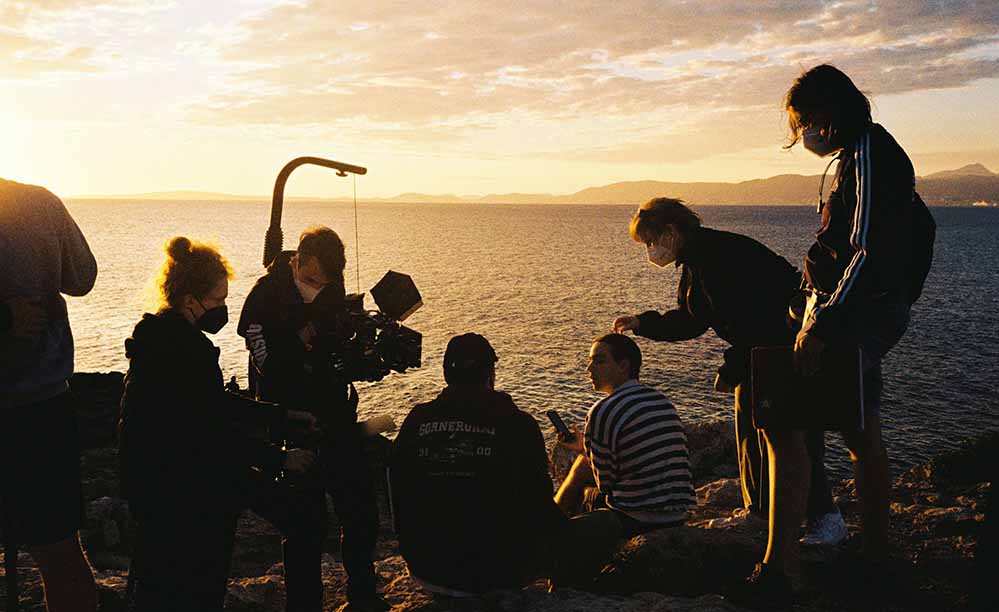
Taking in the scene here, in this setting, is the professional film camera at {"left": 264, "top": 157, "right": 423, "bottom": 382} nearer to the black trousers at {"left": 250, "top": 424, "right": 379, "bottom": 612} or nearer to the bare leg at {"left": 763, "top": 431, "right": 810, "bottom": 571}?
the black trousers at {"left": 250, "top": 424, "right": 379, "bottom": 612}

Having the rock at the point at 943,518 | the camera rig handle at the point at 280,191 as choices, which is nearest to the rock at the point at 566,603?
the rock at the point at 943,518

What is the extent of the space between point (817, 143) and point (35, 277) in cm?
440

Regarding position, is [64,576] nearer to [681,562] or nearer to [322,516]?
[322,516]

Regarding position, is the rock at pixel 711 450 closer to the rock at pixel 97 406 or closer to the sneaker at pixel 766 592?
the sneaker at pixel 766 592

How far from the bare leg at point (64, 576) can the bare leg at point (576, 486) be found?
11.2 feet

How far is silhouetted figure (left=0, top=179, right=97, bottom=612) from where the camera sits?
3609 mm

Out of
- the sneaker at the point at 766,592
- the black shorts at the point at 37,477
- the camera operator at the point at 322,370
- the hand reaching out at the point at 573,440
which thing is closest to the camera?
the black shorts at the point at 37,477

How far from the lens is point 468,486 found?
4184mm

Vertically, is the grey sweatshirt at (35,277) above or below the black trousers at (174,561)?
above

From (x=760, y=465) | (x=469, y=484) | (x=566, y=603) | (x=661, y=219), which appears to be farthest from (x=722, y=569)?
→ (x=661, y=219)

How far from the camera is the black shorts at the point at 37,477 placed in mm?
3588

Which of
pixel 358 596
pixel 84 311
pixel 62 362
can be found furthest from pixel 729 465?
pixel 84 311

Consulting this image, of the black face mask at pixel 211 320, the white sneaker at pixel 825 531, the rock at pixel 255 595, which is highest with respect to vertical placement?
the black face mask at pixel 211 320

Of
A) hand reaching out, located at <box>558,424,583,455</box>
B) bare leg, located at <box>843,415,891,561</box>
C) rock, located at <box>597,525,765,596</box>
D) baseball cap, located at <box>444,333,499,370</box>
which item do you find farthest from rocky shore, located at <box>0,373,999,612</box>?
baseball cap, located at <box>444,333,499,370</box>
